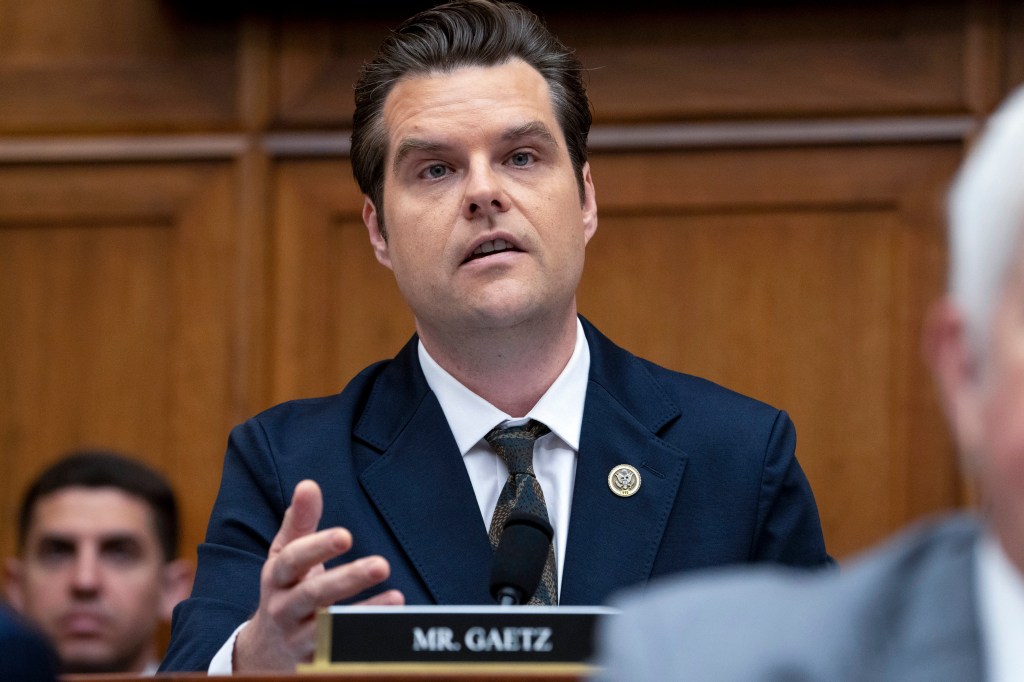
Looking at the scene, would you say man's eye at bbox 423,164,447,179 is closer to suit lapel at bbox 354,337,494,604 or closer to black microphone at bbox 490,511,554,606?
suit lapel at bbox 354,337,494,604

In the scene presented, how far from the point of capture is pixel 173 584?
11.9 ft

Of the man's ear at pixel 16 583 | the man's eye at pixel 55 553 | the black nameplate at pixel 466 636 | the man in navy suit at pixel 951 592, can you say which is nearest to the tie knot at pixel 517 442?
the black nameplate at pixel 466 636

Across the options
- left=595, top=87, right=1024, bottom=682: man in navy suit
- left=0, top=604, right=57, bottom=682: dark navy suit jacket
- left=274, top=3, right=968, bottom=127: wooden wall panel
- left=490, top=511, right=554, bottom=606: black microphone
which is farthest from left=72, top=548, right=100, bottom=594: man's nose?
left=595, top=87, right=1024, bottom=682: man in navy suit

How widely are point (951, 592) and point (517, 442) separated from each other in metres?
1.32

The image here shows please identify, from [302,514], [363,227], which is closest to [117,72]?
[363,227]

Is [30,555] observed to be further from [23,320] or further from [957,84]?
[957,84]

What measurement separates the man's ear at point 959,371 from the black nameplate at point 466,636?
69 cm

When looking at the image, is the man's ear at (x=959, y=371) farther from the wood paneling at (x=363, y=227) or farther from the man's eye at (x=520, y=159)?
the wood paneling at (x=363, y=227)

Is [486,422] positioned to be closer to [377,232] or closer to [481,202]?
[481,202]

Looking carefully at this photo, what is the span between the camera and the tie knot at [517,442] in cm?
220

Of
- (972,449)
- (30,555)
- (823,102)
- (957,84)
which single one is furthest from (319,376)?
(972,449)

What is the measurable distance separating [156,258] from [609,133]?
118cm

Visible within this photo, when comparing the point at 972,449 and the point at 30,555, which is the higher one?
the point at 30,555

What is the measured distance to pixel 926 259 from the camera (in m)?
3.57
